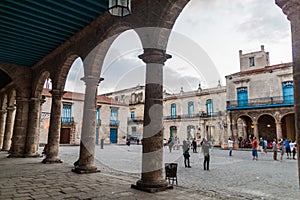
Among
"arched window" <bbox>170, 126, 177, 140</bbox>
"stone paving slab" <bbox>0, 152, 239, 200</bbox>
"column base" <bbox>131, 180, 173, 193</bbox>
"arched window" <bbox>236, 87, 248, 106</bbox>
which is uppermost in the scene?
"arched window" <bbox>236, 87, 248, 106</bbox>

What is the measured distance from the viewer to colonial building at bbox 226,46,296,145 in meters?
18.2

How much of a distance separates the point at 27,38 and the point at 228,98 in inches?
723

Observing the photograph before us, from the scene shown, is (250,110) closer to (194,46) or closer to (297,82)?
(194,46)

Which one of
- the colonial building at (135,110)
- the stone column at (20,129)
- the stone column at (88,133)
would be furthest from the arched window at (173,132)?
the stone column at (88,133)

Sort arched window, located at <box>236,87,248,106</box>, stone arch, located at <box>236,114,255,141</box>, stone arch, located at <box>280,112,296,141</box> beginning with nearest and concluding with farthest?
1. stone arch, located at <box>280,112,296,141</box>
2. arched window, located at <box>236,87,248,106</box>
3. stone arch, located at <box>236,114,255,141</box>

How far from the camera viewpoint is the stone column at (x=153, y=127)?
4.23 metres

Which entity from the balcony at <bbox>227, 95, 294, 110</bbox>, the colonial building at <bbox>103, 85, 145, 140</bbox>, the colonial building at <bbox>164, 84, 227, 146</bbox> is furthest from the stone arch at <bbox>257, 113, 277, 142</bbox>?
the colonial building at <bbox>103, 85, 145, 140</bbox>

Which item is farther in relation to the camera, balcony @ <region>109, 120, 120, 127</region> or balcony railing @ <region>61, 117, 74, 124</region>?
balcony @ <region>109, 120, 120, 127</region>

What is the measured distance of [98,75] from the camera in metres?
6.57

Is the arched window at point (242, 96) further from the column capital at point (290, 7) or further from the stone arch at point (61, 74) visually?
the column capital at point (290, 7)

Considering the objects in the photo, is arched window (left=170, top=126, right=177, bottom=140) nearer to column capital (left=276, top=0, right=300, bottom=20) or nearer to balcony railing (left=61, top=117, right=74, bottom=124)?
balcony railing (left=61, top=117, right=74, bottom=124)

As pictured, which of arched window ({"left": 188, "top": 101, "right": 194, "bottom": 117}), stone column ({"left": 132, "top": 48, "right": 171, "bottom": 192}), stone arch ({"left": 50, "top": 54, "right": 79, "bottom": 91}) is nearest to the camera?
stone column ({"left": 132, "top": 48, "right": 171, "bottom": 192})

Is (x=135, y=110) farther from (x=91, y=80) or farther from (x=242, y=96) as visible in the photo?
(x=91, y=80)

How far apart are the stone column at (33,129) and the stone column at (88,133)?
460 cm
